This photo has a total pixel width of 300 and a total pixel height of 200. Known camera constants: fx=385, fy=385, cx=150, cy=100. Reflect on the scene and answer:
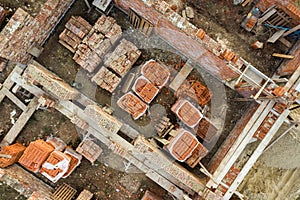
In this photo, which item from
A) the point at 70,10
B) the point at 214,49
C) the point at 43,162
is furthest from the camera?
the point at 70,10

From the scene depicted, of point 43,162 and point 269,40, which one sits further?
point 269,40

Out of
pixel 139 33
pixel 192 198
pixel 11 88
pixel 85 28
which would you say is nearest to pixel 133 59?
pixel 139 33

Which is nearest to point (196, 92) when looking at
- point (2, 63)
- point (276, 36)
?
point (276, 36)

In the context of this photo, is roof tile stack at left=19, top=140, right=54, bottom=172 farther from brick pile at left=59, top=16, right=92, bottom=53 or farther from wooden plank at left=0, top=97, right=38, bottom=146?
brick pile at left=59, top=16, right=92, bottom=53

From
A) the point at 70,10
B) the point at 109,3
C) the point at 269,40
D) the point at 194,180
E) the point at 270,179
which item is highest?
the point at 269,40

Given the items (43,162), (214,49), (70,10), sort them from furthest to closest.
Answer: (70,10), (43,162), (214,49)

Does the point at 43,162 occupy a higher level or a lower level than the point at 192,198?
lower

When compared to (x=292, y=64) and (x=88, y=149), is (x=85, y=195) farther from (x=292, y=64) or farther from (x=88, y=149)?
(x=292, y=64)

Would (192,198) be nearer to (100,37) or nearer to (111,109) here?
(111,109)
